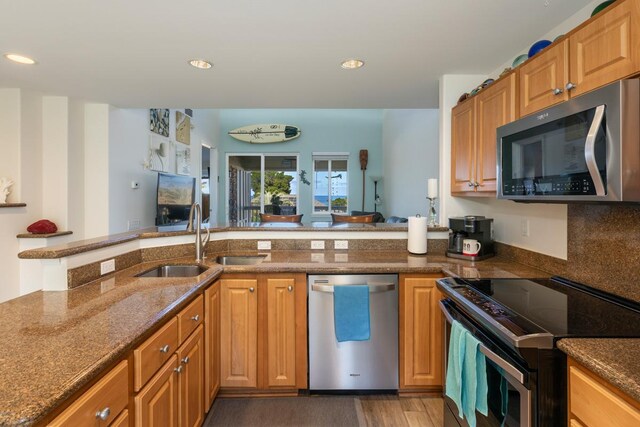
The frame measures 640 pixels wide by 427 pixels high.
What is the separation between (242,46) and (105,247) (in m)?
1.47

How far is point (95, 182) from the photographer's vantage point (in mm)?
3707

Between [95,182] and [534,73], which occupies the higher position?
[534,73]

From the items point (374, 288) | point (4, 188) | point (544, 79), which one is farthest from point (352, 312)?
point (4, 188)

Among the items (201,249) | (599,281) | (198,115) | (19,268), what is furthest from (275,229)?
(198,115)

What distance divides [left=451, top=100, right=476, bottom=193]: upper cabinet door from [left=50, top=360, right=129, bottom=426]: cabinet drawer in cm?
215

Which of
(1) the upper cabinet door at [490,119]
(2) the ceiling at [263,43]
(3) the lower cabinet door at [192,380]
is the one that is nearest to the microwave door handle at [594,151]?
(1) the upper cabinet door at [490,119]

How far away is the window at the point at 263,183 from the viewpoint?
7.73 metres

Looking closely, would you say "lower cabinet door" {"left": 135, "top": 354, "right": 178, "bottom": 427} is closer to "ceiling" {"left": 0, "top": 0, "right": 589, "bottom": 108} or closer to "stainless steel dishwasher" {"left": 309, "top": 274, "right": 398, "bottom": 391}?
"stainless steel dishwasher" {"left": 309, "top": 274, "right": 398, "bottom": 391}

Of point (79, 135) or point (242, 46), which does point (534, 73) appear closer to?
point (242, 46)

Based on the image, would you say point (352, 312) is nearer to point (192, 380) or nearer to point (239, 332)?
point (239, 332)

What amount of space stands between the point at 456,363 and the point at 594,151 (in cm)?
98

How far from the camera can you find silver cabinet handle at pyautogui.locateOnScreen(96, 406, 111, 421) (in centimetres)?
92

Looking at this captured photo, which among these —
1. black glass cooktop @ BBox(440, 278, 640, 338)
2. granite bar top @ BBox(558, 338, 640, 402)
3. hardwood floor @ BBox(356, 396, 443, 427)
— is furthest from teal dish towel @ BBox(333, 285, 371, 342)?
granite bar top @ BBox(558, 338, 640, 402)

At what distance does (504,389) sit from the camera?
1.22 meters
